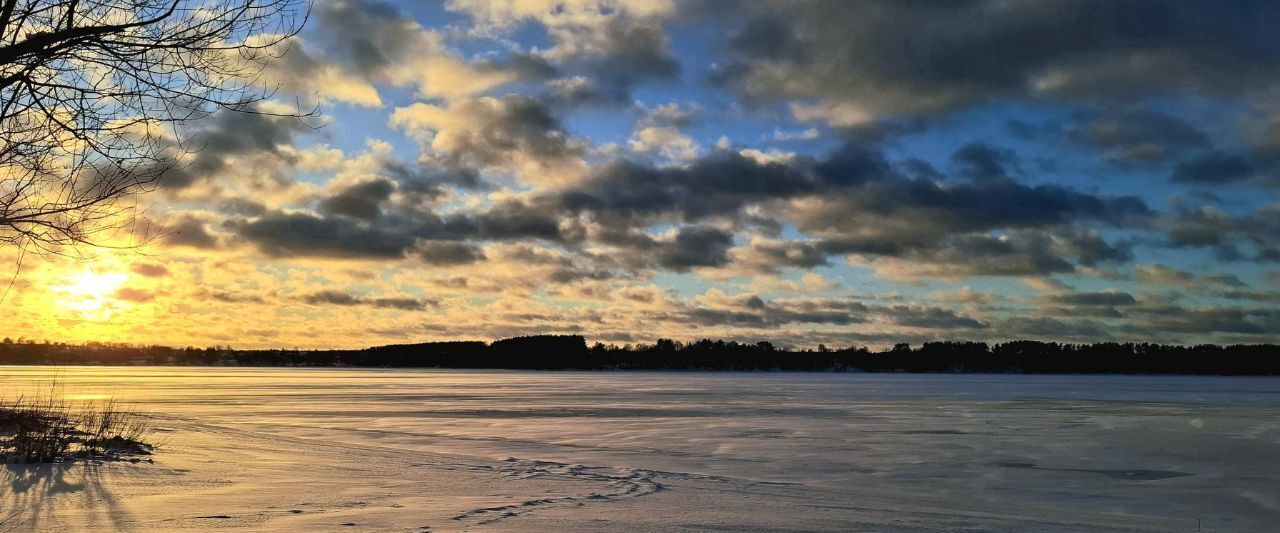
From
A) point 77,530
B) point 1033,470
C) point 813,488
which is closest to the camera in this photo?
point 77,530

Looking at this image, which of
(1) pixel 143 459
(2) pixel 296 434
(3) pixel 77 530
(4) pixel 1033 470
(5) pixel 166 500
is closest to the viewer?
(3) pixel 77 530

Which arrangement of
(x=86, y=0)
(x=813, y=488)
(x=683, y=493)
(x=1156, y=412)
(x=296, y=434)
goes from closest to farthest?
(x=86, y=0)
(x=683, y=493)
(x=813, y=488)
(x=296, y=434)
(x=1156, y=412)

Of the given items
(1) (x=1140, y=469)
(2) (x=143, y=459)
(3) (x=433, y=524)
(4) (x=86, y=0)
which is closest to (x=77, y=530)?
(3) (x=433, y=524)

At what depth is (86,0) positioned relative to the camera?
8.49 m

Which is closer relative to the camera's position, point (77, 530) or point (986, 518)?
point (77, 530)

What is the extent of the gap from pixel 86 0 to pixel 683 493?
9.62m

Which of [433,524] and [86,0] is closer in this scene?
[86,0]

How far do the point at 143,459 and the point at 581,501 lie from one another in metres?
8.93

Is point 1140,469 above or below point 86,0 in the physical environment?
below

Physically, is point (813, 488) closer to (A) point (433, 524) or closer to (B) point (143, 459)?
(A) point (433, 524)

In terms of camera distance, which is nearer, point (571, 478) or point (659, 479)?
point (571, 478)

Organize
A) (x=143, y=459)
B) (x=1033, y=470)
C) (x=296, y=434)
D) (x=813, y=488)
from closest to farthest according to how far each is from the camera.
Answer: (x=813, y=488)
(x=143, y=459)
(x=1033, y=470)
(x=296, y=434)

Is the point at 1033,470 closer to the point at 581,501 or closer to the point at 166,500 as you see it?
the point at 581,501

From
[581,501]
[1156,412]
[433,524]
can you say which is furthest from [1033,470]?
[1156,412]
